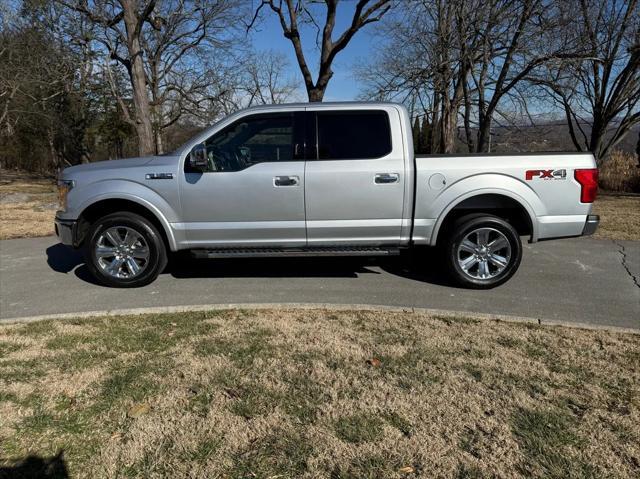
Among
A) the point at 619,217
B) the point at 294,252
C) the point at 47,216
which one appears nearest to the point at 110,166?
the point at 294,252

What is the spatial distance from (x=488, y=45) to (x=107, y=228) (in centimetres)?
1149

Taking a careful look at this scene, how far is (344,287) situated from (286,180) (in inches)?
54.2

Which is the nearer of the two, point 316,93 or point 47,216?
point 47,216

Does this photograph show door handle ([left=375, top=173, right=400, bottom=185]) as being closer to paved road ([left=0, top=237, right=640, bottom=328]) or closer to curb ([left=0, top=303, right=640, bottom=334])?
paved road ([left=0, top=237, right=640, bottom=328])

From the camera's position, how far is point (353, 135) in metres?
4.99

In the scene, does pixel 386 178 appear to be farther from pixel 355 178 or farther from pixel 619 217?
pixel 619 217

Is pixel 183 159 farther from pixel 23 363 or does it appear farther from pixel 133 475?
pixel 133 475

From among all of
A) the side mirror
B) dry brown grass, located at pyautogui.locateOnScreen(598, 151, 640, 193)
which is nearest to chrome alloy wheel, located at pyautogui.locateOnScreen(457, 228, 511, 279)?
the side mirror

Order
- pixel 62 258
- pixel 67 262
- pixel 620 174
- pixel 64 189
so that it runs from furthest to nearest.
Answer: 1. pixel 620 174
2. pixel 62 258
3. pixel 67 262
4. pixel 64 189

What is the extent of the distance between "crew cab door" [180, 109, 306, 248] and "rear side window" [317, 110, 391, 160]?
10.3 inches

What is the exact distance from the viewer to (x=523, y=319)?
422 centimetres

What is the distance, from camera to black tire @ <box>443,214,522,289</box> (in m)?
4.99

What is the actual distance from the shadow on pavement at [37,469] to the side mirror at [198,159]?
3086 mm

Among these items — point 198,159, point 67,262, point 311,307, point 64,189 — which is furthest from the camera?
point 67,262
